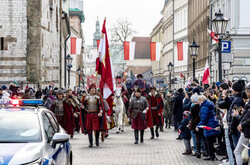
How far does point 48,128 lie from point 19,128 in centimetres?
59

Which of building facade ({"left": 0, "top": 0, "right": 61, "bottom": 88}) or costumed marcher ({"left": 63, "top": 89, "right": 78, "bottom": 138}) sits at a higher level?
building facade ({"left": 0, "top": 0, "right": 61, "bottom": 88})

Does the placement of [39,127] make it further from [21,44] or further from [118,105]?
[21,44]

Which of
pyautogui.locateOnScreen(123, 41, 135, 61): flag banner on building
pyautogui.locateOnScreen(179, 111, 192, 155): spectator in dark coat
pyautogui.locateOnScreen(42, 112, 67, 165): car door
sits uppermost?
pyautogui.locateOnScreen(123, 41, 135, 61): flag banner on building

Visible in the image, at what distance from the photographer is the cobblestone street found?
13562 millimetres

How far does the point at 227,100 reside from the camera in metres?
11.5

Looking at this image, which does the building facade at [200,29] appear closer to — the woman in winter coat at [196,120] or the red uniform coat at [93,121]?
the red uniform coat at [93,121]

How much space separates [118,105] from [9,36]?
1102 centimetres

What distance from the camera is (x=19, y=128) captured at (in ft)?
26.9

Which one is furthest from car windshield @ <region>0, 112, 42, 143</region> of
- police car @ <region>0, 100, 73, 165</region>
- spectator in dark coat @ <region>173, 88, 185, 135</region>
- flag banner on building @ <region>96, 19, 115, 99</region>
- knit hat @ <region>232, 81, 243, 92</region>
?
spectator in dark coat @ <region>173, 88, 185, 135</region>

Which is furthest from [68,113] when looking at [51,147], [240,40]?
[240,40]

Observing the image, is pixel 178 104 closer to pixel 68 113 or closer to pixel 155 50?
pixel 68 113

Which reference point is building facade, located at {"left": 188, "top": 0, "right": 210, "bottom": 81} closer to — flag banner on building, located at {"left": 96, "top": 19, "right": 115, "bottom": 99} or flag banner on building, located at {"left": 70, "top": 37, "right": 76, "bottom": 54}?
flag banner on building, located at {"left": 70, "top": 37, "right": 76, "bottom": 54}

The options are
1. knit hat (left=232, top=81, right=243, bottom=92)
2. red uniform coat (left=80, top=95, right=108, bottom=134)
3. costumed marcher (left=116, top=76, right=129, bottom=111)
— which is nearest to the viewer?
knit hat (left=232, top=81, right=243, bottom=92)

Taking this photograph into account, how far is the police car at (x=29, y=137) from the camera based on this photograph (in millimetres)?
7113
